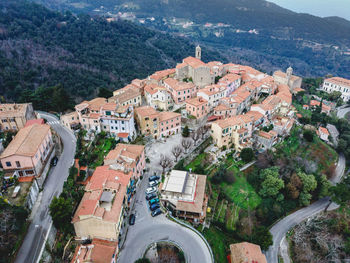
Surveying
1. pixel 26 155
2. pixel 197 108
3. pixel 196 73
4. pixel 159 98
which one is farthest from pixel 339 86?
pixel 26 155

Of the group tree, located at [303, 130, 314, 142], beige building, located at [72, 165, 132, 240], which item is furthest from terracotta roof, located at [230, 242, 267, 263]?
tree, located at [303, 130, 314, 142]

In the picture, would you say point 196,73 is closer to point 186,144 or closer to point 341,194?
point 186,144

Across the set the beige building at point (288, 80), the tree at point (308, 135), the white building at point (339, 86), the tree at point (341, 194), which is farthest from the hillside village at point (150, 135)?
the white building at point (339, 86)

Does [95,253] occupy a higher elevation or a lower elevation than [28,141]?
lower

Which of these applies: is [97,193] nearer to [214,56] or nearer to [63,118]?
[63,118]

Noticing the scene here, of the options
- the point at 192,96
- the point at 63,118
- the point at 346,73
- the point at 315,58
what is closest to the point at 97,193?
the point at 63,118

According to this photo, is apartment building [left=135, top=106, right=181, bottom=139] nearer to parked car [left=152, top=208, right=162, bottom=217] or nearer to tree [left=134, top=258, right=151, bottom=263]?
parked car [left=152, top=208, right=162, bottom=217]

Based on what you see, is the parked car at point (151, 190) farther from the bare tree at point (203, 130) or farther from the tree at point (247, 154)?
the tree at point (247, 154)

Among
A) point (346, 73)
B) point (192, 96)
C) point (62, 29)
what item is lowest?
point (346, 73)
